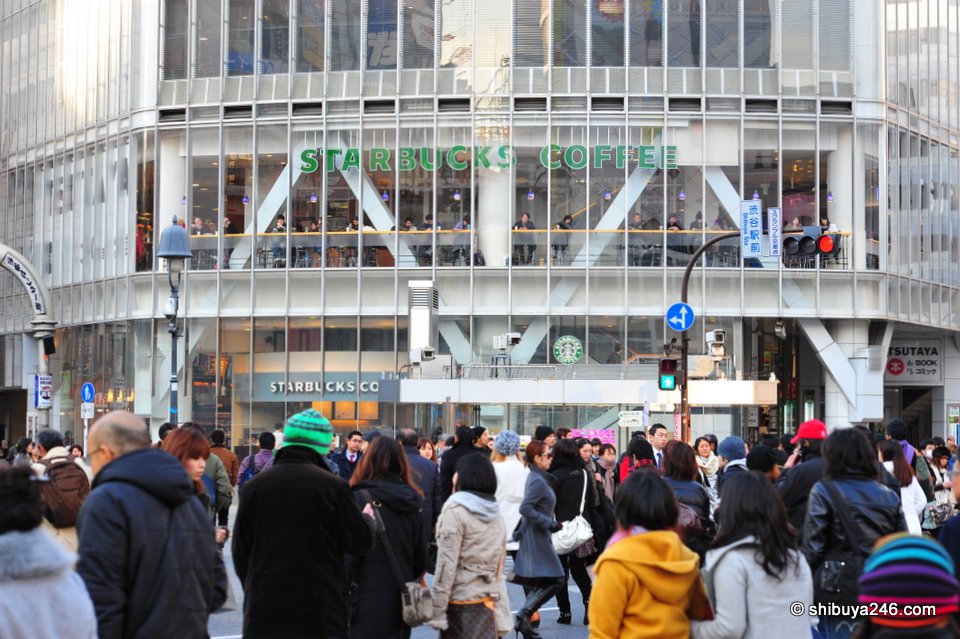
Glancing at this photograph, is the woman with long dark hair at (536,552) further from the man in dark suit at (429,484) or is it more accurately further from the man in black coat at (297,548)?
the man in black coat at (297,548)

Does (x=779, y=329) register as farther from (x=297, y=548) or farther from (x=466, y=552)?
(x=297, y=548)

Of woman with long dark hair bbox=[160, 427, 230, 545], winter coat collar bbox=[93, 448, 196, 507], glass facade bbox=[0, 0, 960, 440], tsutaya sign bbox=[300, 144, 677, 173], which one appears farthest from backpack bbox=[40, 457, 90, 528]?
tsutaya sign bbox=[300, 144, 677, 173]

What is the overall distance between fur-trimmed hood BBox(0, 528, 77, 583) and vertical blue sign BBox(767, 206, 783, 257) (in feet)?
113

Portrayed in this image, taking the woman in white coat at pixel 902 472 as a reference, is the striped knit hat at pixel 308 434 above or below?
above

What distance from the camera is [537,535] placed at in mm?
13234

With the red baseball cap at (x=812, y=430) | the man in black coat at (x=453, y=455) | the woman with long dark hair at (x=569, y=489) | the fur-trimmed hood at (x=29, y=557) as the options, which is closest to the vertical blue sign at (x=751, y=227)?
the man in black coat at (x=453, y=455)

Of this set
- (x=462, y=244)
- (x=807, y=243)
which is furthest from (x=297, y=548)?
(x=462, y=244)

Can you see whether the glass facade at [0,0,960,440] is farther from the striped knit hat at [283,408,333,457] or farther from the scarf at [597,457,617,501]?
the striped knit hat at [283,408,333,457]

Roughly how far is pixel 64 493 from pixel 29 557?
584 cm

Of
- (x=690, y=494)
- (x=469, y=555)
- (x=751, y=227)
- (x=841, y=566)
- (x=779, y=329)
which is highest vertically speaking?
(x=751, y=227)

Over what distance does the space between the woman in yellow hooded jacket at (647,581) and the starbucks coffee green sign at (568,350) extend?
115 feet

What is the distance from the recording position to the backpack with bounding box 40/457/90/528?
1065 cm

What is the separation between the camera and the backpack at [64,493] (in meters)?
10.6

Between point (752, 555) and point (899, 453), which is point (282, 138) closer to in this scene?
point (899, 453)
